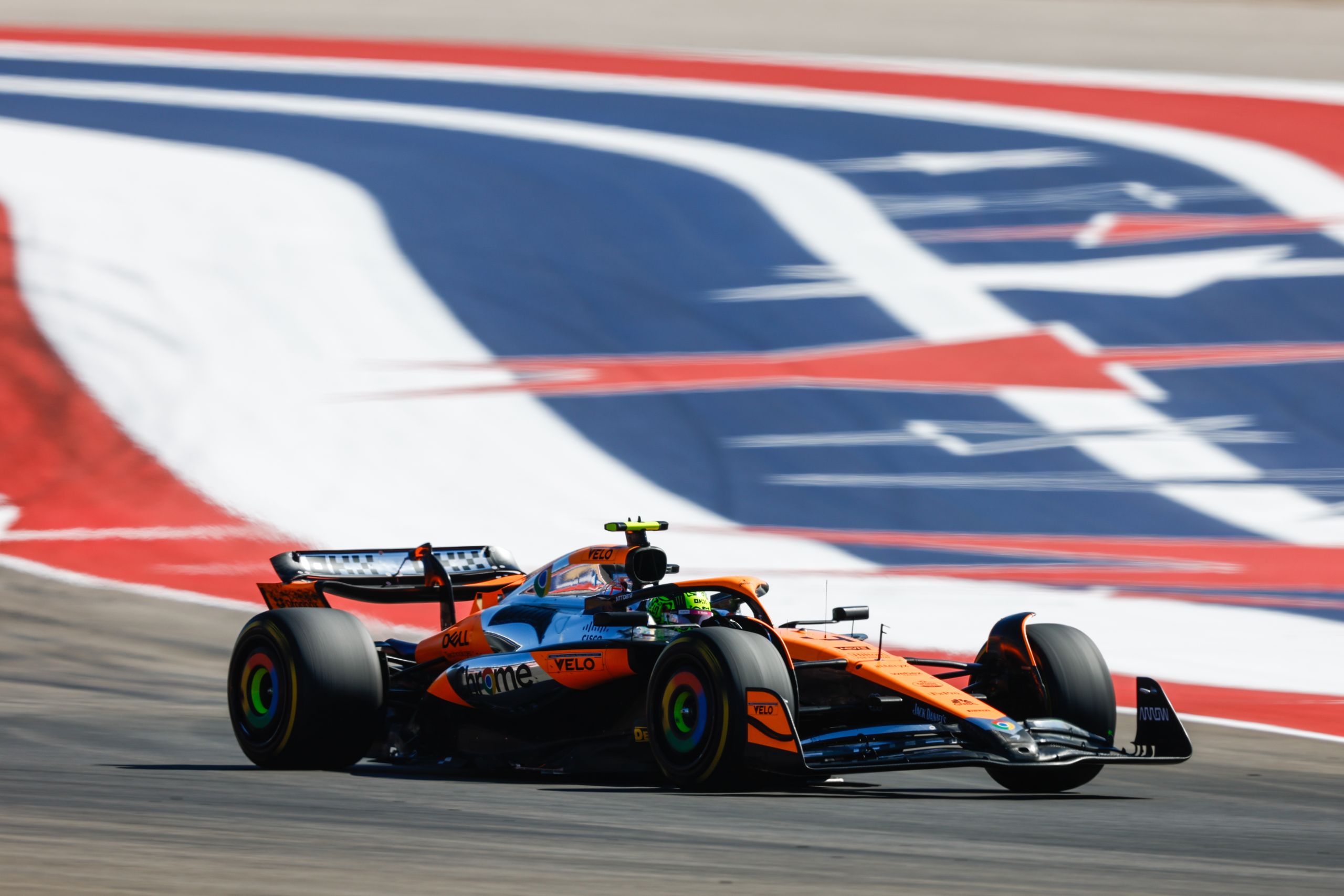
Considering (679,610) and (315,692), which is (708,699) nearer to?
(679,610)

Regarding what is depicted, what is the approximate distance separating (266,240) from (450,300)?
2.80m

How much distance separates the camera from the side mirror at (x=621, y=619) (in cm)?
948

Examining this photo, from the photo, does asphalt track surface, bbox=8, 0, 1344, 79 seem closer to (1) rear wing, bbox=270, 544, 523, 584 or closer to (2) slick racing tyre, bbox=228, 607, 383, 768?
(1) rear wing, bbox=270, 544, 523, 584

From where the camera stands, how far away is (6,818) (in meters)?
7.32

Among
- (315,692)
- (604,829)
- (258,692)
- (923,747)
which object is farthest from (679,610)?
(258,692)

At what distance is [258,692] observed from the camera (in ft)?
33.3

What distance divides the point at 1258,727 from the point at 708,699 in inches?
240

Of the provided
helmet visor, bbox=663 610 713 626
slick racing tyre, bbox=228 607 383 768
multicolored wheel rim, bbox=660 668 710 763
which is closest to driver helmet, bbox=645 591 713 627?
helmet visor, bbox=663 610 713 626

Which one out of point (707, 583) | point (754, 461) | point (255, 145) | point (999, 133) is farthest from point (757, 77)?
point (707, 583)

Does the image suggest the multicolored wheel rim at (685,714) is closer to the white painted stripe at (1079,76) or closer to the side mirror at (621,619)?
the side mirror at (621,619)

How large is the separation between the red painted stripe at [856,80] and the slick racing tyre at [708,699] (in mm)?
19778

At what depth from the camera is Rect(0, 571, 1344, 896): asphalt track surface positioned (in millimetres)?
6219

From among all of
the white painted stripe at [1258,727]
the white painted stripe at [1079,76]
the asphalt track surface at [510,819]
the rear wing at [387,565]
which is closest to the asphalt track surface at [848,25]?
the white painted stripe at [1079,76]

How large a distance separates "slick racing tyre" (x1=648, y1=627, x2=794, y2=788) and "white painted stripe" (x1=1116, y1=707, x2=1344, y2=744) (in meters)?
4.87
